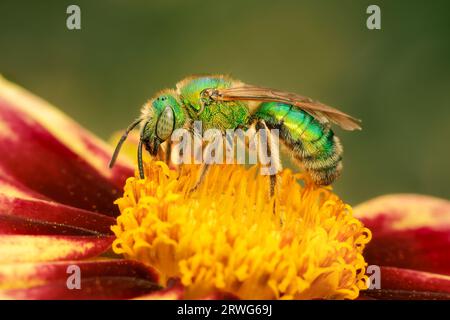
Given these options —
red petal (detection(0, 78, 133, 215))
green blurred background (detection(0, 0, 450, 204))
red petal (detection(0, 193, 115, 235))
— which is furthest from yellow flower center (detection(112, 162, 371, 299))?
green blurred background (detection(0, 0, 450, 204))

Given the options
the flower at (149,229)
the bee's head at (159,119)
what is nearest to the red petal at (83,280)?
the flower at (149,229)

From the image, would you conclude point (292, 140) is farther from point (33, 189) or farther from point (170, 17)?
point (170, 17)

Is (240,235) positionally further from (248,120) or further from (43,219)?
(43,219)

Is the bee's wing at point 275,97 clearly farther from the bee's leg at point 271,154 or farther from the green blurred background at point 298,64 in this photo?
the green blurred background at point 298,64

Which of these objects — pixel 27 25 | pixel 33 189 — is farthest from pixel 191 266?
pixel 27 25

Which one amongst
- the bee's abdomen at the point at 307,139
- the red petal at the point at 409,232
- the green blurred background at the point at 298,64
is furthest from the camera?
the green blurred background at the point at 298,64

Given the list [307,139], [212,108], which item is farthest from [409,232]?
[212,108]

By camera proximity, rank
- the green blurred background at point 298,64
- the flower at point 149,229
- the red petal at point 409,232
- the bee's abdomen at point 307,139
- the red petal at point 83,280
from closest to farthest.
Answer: the red petal at point 83,280 < the flower at point 149,229 < the bee's abdomen at point 307,139 < the red petal at point 409,232 < the green blurred background at point 298,64
